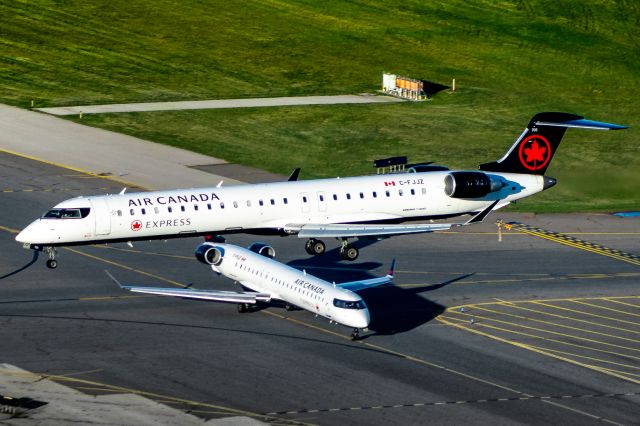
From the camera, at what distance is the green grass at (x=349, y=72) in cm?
11162

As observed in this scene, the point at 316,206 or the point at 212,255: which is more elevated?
the point at 316,206

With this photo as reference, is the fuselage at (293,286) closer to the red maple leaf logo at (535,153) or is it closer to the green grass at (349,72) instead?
the red maple leaf logo at (535,153)

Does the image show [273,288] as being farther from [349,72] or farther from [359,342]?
[349,72]

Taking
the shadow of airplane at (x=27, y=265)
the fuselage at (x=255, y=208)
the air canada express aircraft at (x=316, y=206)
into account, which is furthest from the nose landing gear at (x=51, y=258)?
the shadow of airplane at (x=27, y=265)

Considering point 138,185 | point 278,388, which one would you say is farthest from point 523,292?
point 138,185

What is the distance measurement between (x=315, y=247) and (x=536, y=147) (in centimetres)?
1709

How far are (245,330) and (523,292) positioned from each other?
708 inches

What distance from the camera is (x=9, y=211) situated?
90.6 m

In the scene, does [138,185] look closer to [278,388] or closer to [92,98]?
[92,98]

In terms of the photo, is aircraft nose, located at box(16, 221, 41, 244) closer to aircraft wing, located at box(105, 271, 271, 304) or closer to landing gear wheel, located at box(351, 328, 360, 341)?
aircraft wing, located at box(105, 271, 271, 304)

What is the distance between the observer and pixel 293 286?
6594 cm

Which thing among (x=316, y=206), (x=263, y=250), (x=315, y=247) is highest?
(x=316, y=206)

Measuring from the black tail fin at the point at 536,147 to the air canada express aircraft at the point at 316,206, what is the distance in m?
0.07

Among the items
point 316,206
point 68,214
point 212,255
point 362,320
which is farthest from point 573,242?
point 68,214
